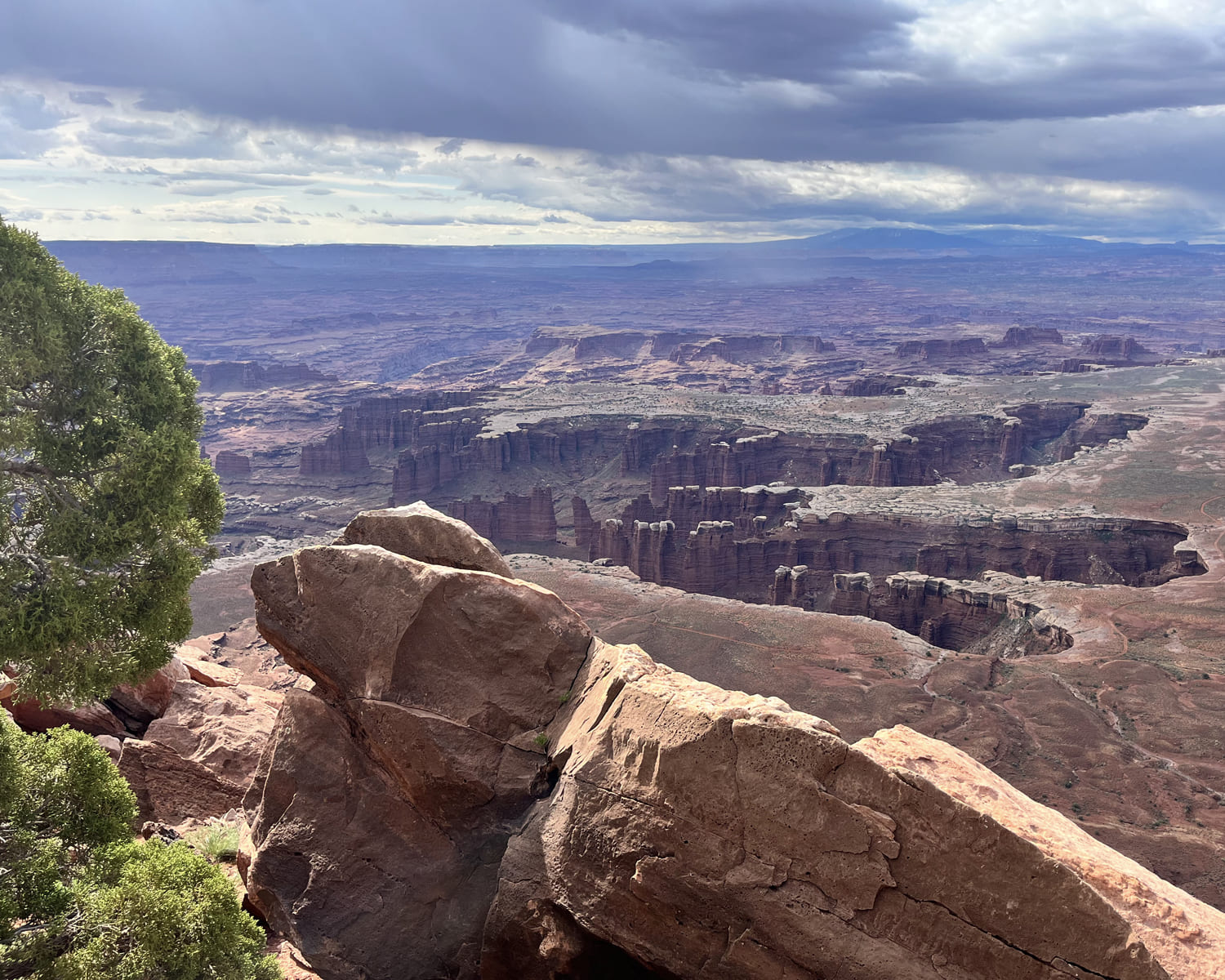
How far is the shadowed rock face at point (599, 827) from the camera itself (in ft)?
28.3

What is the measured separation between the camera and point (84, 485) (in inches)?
464

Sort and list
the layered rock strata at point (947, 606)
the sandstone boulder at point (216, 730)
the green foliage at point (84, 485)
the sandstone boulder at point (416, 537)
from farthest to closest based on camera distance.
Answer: the layered rock strata at point (947, 606) < the sandstone boulder at point (216, 730) < the sandstone boulder at point (416, 537) < the green foliage at point (84, 485)

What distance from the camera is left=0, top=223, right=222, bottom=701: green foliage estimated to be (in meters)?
11.2

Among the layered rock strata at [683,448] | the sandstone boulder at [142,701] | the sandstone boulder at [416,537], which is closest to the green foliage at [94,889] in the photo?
the sandstone boulder at [416,537]

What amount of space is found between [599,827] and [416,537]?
5.30m

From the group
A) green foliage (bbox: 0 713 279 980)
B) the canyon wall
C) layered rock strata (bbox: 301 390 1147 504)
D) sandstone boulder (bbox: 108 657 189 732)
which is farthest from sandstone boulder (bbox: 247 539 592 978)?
the canyon wall

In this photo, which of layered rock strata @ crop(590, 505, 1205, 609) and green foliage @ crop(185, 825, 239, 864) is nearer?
green foliage @ crop(185, 825, 239, 864)

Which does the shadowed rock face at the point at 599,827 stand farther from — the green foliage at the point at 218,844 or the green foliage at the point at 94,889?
the green foliage at the point at 94,889

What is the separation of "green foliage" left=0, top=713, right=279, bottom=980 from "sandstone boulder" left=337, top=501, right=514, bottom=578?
439cm

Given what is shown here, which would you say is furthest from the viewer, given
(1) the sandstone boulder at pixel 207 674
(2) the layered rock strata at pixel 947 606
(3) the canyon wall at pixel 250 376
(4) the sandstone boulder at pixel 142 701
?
(3) the canyon wall at pixel 250 376

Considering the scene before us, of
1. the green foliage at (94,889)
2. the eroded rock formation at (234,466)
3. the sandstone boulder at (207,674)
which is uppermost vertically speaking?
the green foliage at (94,889)

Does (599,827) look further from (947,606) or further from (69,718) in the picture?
(947,606)

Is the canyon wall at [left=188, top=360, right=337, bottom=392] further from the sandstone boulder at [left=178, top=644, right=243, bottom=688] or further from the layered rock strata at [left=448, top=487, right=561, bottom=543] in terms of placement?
the sandstone boulder at [left=178, top=644, right=243, bottom=688]

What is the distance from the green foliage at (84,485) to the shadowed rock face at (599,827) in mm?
1619
